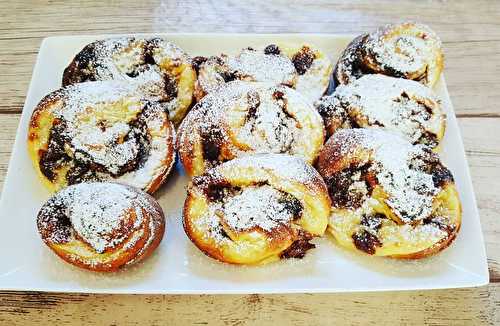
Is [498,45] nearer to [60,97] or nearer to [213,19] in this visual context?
[213,19]

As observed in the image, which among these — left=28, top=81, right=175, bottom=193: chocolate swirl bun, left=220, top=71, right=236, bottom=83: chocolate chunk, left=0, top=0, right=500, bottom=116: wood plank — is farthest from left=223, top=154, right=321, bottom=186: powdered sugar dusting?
left=0, top=0, right=500, bottom=116: wood plank

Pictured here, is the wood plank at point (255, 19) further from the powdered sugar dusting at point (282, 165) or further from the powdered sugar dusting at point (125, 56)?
the powdered sugar dusting at point (282, 165)

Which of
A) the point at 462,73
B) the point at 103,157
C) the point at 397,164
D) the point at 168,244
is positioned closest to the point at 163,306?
the point at 168,244

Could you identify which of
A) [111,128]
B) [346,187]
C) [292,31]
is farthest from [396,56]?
[111,128]

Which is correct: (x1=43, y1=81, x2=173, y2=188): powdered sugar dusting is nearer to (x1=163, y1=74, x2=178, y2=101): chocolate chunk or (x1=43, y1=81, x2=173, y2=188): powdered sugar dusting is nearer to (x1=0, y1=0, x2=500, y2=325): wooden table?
(x1=163, y1=74, x2=178, y2=101): chocolate chunk

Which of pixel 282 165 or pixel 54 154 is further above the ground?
pixel 282 165

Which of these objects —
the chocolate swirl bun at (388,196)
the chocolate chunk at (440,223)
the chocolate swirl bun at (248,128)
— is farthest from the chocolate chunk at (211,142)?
the chocolate chunk at (440,223)

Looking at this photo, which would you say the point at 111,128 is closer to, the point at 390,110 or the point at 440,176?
the point at 390,110
